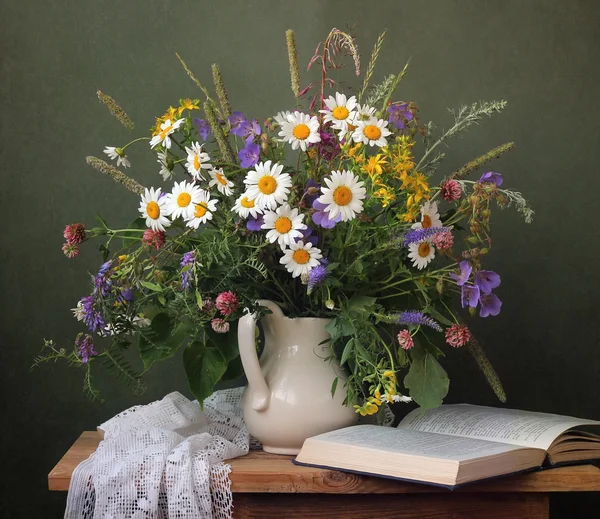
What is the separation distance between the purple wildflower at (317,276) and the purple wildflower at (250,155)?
181mm

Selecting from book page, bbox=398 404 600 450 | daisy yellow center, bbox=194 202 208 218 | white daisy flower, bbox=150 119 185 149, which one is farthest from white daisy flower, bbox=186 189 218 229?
book page, bbox=398 404 600 450

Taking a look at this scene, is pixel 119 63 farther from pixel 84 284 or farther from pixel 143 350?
pixel 143 350

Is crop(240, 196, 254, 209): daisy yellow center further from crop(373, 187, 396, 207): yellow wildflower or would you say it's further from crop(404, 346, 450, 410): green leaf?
crop(404, 346, 450, 410): green leaf

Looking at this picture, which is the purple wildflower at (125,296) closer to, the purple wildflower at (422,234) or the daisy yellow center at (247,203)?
the daisy yellow center at (247,203)

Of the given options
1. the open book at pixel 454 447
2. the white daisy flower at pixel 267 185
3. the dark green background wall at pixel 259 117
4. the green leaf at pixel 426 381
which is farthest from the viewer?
the dark green background wall at pixel 259 117

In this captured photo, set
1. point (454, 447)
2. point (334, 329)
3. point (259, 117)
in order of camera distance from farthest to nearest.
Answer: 1. point (259, 117)
2. point (334, 329)
3. point (454, 447)

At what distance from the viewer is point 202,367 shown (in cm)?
120

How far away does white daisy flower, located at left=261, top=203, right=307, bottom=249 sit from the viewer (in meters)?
1.10

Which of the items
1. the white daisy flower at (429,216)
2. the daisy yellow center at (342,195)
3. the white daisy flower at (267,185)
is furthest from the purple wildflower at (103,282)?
the white daisy flower at (429,216)

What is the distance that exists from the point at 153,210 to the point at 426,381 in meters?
0.48

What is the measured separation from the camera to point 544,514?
1.12 m

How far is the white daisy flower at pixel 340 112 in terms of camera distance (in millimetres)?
1151

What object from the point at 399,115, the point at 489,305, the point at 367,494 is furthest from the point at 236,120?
the point at 367,494

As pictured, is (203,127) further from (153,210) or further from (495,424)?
(495,424)
